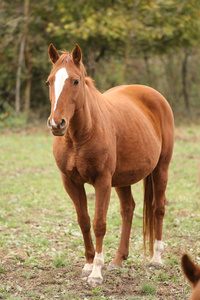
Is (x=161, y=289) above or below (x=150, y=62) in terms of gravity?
above

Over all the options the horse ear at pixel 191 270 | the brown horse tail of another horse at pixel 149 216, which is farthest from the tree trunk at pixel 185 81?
the horse ear at pixel 191 270

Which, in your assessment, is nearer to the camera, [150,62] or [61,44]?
[61,44]

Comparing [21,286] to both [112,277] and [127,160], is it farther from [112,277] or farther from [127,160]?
[127,160]

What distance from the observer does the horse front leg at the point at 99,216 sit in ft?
12.9

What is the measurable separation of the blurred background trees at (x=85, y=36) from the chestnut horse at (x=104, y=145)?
35.8ft

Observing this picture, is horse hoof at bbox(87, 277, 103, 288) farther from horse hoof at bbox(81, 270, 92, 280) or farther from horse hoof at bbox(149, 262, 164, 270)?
horse hoof at bbox(149, 262, 164, 270)

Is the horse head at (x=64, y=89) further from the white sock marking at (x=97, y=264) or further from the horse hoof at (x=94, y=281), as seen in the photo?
the horse hoof at (x=94, y=281)

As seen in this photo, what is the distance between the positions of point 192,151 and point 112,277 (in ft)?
27.7

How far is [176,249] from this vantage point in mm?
5172

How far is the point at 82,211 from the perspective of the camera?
165 inches

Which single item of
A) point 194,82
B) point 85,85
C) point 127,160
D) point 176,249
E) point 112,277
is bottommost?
point 194,82

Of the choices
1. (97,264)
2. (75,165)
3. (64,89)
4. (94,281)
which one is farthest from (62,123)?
(94,281)

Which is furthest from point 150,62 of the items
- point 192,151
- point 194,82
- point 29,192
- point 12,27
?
point 29,192

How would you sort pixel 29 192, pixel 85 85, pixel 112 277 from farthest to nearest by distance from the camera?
pixel 29 192
pixel 112 277
pixel 85 85
